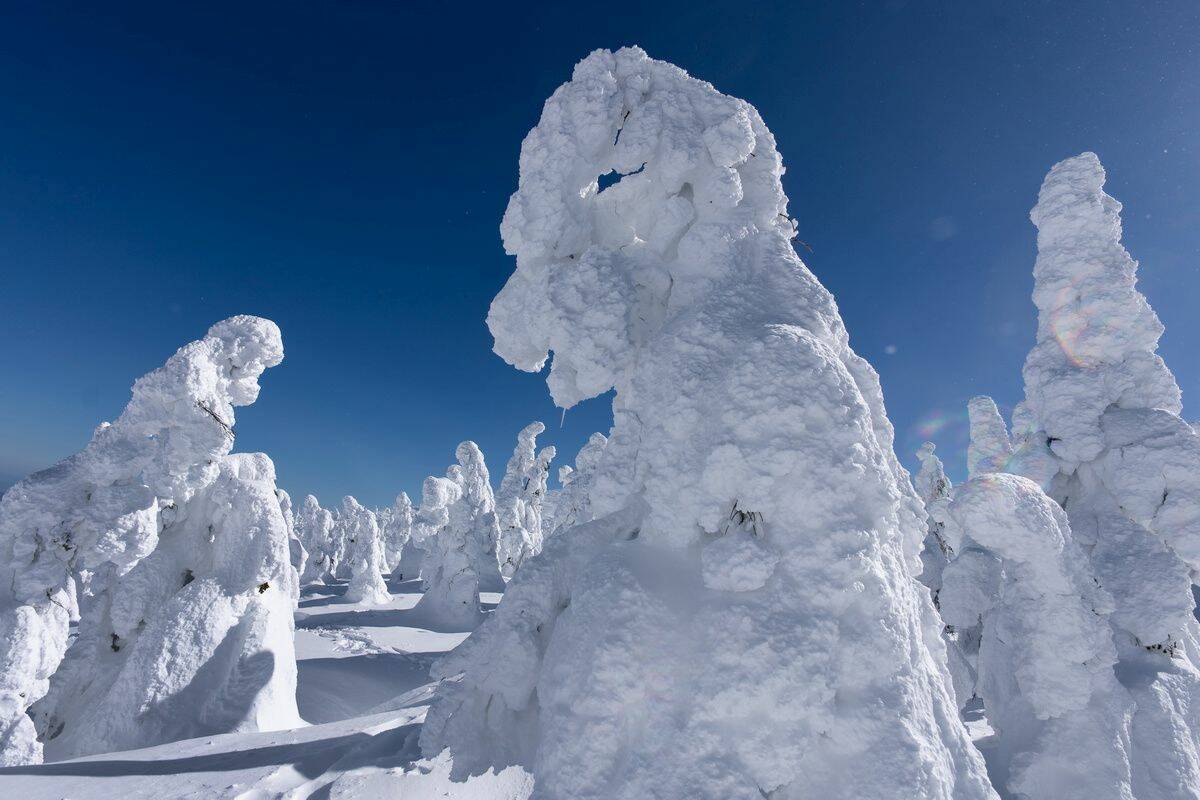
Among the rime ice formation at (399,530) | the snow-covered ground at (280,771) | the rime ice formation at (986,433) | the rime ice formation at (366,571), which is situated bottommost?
the snow-covered ground at (280,771)

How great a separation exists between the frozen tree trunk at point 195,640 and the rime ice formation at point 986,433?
23299 mm

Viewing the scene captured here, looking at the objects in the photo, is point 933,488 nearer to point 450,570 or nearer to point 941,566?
point 941,566

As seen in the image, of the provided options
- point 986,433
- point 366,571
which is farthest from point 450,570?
point 986,433

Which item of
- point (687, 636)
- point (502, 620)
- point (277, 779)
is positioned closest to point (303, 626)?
point (277, 779)

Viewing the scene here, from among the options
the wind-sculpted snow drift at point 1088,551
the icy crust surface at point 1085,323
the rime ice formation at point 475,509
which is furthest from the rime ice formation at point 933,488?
the rime ice formation at point 475,509

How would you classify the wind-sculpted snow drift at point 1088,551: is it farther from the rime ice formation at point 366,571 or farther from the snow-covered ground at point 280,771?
the rime ice formation at point 366,571

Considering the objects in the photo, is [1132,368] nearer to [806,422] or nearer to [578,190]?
[806,422]

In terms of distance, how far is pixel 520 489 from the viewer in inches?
1652

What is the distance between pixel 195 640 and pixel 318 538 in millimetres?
46650

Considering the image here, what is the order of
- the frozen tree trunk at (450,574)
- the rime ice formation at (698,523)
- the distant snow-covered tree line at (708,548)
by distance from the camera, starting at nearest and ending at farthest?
the rime ice formation at (698,523), the distant snow-covered tree line at (708,548), the frozen tree trunk at (450,574)

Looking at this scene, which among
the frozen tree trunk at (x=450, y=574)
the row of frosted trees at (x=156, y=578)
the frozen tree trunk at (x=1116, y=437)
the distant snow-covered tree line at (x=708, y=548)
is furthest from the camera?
the frozen tree trunk at (x=450, y=574)

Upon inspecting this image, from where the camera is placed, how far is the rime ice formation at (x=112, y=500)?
7926 millimetres

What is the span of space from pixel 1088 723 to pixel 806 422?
6.14 meters

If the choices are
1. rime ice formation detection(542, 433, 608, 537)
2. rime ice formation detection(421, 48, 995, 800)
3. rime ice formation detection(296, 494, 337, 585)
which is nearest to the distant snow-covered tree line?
rime ice formation detection(421, 48, 995, 800)
